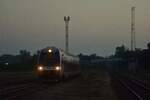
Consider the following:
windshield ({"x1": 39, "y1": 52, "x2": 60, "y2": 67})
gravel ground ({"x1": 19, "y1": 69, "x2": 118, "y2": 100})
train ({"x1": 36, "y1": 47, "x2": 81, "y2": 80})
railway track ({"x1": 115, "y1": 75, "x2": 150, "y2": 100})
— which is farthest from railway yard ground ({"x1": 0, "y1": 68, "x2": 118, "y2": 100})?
windshield ({"x1": 39, "y1": 52, "x2": 60, "y2": 67})

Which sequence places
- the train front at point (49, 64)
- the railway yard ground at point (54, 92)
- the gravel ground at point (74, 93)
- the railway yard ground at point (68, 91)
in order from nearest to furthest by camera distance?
the gravel ground at point (74, 93) < the railway yard ground at point (54, 92) < the railway yard ground at point (68, 91) < the train front at point (49, 64)

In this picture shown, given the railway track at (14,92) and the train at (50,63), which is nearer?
the railway track at (14,92)

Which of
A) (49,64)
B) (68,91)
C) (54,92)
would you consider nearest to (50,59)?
(49,64)

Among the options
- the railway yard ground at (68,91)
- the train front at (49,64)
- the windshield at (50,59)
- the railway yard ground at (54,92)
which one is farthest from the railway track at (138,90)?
the windshield at (50,59)

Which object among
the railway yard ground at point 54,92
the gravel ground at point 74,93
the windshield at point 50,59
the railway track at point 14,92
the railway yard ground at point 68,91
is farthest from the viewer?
the windshield at point 50,59

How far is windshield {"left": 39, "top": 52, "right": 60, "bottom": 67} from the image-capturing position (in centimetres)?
4722

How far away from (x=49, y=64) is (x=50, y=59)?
1.61ft

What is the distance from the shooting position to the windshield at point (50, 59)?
47.2m

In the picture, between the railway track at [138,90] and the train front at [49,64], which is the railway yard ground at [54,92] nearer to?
the railway track at [138,90]

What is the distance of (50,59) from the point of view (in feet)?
156

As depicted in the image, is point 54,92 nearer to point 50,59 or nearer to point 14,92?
point 14,92

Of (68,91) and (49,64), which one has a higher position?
(49,64)

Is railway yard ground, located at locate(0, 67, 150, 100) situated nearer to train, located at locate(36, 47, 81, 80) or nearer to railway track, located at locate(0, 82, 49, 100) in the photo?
railway track, located at locate(0, 82, 49, 100)

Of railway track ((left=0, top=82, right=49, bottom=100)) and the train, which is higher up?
the train
